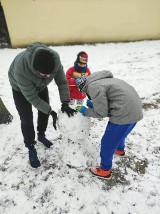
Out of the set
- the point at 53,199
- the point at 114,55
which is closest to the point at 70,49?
the point at 114,55

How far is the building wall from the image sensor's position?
26.5ft

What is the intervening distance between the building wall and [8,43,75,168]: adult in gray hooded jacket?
598cm

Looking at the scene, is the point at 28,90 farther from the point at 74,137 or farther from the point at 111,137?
the point at 111,137

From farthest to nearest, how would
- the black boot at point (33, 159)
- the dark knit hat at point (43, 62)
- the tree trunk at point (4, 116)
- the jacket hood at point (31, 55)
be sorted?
the tree trunk at point (4, 116), the black boot at point (33, 159), the jacket hood at point (31, 55), the dark knit hat at point (43, 62)

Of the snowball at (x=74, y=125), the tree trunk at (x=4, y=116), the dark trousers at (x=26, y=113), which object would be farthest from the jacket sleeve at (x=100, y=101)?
the tree trunk at (x=4, y=116)

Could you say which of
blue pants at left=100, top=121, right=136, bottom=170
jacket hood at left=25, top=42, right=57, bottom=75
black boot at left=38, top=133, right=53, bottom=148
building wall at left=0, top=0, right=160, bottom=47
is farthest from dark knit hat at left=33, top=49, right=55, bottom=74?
building wall at left=0, top=0, right=160, bottom=47

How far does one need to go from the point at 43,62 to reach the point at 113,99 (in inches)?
33.5

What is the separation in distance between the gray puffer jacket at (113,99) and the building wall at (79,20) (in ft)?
21.2

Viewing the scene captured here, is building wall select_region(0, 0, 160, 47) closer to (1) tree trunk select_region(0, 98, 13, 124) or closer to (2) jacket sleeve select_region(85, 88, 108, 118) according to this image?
(1) tree trunk select_region(0, 98, 13, 124)

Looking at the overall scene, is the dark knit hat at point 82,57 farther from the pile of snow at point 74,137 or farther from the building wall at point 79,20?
the building wall at point 79,20

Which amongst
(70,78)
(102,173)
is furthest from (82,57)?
(102,173)

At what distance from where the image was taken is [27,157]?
344 cm

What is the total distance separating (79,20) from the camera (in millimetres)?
8453

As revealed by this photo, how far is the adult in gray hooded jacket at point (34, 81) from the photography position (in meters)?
2.30
